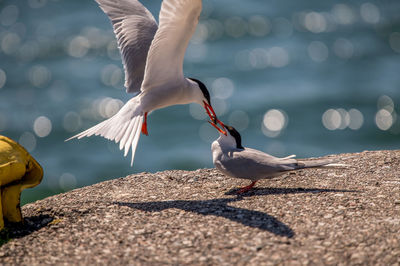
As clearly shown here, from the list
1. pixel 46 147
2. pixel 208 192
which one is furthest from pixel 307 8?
pixel 208 192

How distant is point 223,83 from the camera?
53.1 ft

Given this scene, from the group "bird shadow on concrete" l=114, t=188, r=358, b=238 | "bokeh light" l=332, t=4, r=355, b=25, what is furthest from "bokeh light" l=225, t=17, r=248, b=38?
"bird shadow on concrete" l=114, t=188, r=358, b=238

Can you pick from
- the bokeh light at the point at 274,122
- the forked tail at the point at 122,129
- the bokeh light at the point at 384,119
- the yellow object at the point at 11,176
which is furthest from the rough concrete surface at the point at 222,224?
the bokeh light at the point at 274,122

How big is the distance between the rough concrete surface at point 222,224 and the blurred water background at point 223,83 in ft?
27.8

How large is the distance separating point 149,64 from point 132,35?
810 mm

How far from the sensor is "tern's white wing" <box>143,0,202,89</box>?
4461 mm

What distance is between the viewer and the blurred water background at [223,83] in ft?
46.0

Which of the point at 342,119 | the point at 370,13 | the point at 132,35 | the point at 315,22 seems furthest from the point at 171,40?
the point at 370,13

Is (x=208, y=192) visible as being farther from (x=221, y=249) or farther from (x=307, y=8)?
(x=307, y=8)

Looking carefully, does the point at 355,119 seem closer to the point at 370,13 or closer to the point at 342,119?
the point at 342,119

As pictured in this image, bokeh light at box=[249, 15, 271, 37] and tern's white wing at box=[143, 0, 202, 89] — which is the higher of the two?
bokeh light at box=[249, 15, 271, 37]

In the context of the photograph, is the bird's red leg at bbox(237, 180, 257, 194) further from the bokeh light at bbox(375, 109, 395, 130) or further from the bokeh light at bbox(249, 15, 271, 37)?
the bokeh light at bbox(249, 15, 271, 37)

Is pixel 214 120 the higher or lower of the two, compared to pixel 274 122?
higher

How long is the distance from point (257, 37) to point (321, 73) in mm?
2948
